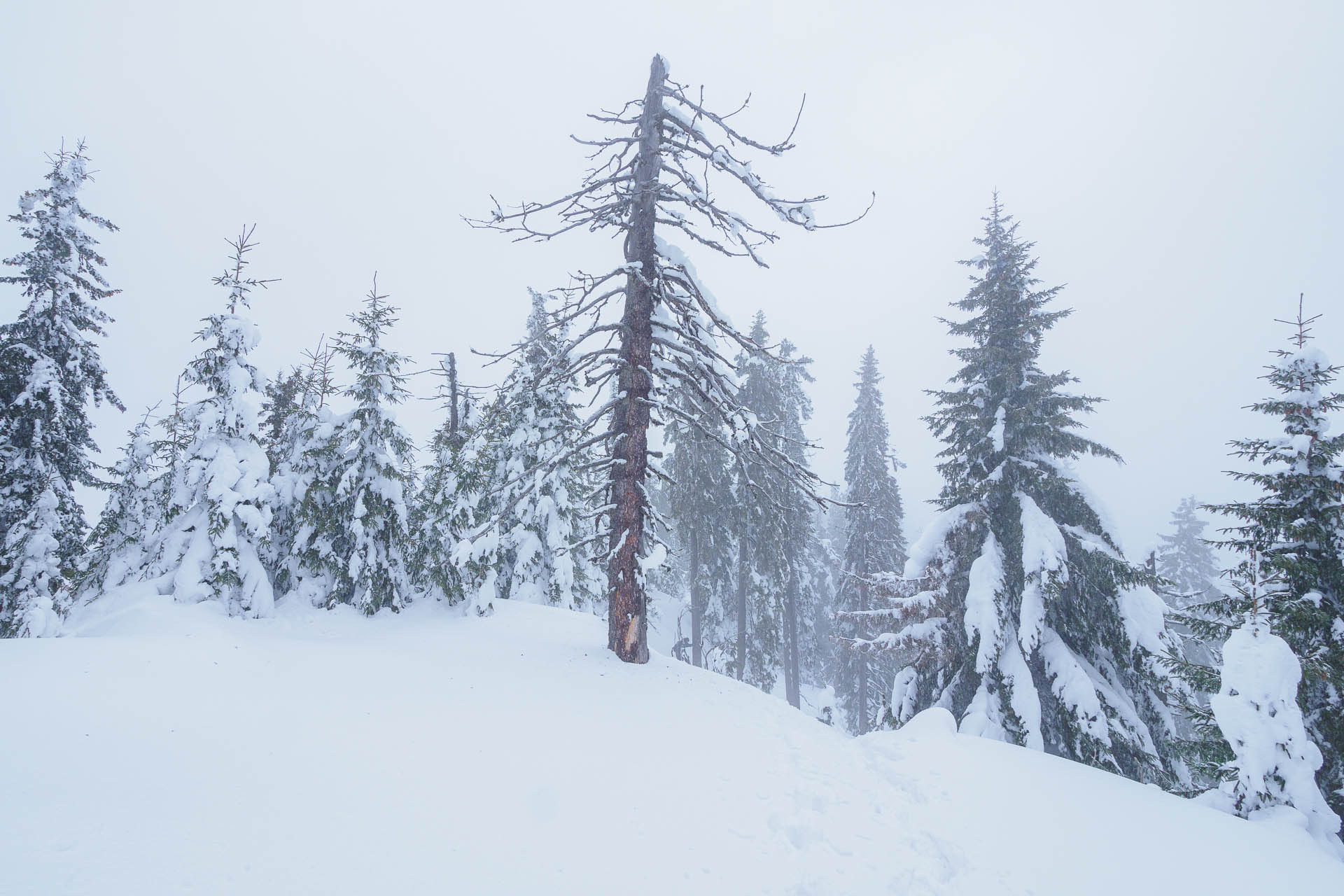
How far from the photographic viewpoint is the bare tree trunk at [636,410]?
31.8ft

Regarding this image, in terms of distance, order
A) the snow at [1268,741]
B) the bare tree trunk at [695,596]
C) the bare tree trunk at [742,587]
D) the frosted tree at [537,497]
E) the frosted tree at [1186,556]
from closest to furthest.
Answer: the snow at [1268,741] < the frosted tree at [537,497] < the bare tree trunk at [742,587] < the bare tree trunk at [695,596] < the frosted tree at [1186,556]

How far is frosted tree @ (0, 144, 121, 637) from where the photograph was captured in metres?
13.7

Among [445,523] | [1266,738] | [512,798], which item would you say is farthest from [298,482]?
[1266,738]

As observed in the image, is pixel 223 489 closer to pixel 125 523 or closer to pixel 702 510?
pixel 125 523

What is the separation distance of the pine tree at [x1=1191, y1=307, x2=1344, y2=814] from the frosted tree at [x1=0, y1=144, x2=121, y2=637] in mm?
24355

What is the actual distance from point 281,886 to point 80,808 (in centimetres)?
178

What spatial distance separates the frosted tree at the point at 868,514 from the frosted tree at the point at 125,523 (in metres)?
25.4

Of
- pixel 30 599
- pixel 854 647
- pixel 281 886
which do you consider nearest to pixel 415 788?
pixel 281 886

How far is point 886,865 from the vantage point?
15.9 feet

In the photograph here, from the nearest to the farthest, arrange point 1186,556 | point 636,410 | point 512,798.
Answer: point 512,798, point 636,410, point 1186,556

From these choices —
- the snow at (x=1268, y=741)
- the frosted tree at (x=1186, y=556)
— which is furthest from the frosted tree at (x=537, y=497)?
the frosted tree at (x=1186, y=556)

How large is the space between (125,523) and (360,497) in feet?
28.5

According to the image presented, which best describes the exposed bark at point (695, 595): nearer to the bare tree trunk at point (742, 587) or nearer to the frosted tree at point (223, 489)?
the bare tree trunk at point (742, 587)

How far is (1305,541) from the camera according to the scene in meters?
8.44
